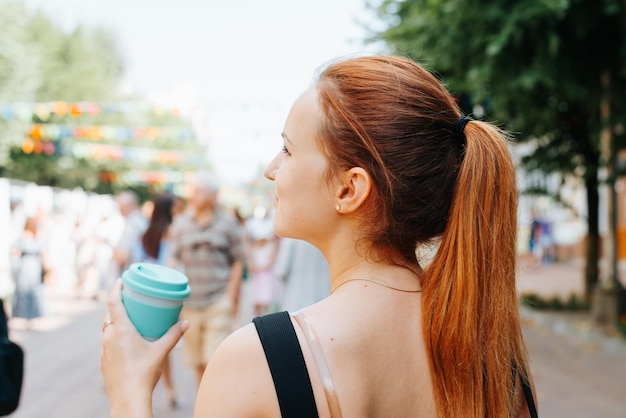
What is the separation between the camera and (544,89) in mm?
10289

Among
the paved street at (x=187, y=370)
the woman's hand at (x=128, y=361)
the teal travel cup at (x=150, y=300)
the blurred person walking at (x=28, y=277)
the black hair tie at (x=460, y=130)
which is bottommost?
the paved street at (x=187, y=370)

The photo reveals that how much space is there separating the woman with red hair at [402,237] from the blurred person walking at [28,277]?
1062cm

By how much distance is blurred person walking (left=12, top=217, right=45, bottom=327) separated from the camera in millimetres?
11281

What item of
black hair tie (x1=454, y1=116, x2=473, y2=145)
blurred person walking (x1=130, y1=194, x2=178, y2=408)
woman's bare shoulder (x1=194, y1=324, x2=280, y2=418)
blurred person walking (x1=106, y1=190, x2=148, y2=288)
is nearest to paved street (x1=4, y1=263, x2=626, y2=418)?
blurred person walking (x1=130, y1=194, x2=178, y2=408)

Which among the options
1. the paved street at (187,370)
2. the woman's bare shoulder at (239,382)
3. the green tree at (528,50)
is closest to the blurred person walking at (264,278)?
the paved street at (187,370)

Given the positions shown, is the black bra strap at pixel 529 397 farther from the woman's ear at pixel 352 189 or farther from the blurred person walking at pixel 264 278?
the blurred person walking at pixel 264 278

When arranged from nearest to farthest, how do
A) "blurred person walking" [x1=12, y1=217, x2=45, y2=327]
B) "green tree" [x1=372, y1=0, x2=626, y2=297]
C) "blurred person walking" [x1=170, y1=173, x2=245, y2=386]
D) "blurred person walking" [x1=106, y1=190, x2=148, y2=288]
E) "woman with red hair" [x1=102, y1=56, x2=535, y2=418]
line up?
"woman with red hair" [x1=102, y1=56, x2=535, y2=418]
"blurred person walking" [x1=170, y1=173, x2=245, y2=386]
"green tree" [x1=372, y1=0, x2=626, y2=297]
"blurred person walking" [x1=106, y1=190, x2=148, y2=288]
"blurred person walking" [x1=12, y1=217, x2=45, y2=327]

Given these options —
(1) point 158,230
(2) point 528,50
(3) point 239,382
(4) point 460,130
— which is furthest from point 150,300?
(2) point 528,50

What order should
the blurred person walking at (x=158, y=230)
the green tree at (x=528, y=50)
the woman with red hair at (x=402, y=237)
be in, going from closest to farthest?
1. the woman with red hair at (x=402, y=237)
2. the blurred person walking at (x=158, y=230)
3. the green tree at (x=528, y=50)

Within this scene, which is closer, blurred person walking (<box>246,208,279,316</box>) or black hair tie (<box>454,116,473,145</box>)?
black hair tie (<box>454,116,473,145</box>)

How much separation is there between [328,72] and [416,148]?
24cm

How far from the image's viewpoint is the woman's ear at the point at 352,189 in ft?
4.59

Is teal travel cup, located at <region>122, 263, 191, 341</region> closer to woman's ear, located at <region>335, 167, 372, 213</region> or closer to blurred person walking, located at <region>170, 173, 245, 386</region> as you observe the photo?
woman's ear, located at <region>335, 167, 372, 213</region>

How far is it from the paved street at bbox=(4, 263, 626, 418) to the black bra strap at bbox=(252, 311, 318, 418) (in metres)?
3.88
